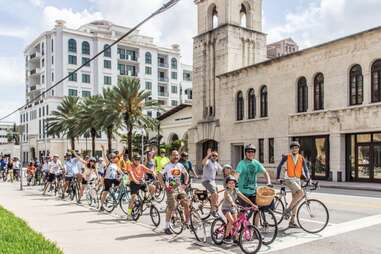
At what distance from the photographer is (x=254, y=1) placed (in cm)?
4184

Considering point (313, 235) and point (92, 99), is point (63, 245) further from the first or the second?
point (92, 99)

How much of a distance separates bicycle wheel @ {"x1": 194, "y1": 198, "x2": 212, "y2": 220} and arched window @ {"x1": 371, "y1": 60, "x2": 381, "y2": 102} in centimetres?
1703

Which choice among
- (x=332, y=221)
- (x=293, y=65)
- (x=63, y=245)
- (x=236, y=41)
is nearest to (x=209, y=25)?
(x=236, y=41)

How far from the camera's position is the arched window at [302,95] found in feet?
100.0

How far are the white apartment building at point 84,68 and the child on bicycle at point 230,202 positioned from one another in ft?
232

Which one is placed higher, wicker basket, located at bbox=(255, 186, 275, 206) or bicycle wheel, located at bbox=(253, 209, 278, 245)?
wicker basket, located at bbox=(255, 186, 275, 206)

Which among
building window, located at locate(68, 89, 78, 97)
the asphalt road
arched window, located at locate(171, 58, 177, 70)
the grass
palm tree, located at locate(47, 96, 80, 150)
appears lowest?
the asphalt road

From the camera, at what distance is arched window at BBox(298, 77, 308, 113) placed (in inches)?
1200

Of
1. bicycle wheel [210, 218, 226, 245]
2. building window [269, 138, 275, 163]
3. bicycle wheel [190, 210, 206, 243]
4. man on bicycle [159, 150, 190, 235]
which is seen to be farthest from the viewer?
building window [269, 138, 275, 163]

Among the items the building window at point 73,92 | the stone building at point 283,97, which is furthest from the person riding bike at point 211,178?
the building window at point 73,92

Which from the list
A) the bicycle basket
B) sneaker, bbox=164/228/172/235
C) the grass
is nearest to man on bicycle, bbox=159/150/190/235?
sneaker, bbox=164/228/172/235

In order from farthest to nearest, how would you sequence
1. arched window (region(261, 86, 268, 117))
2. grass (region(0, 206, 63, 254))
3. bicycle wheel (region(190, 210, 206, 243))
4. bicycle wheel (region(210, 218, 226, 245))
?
arched window (region(261, 86, 268, 117))
bicycle wheel (region(190, 210, 206, 243))
bicycle wheel (region(210, 218, 226, 245))
grass (region(0, 206, 63, 254))

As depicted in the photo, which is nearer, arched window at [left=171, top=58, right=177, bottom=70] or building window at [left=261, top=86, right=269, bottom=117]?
building window at [left=261, top=86, right=269, bottom=117]

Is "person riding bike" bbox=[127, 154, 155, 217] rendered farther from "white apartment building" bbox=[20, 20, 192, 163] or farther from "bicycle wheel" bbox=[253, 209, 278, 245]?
"white apartment building" bbox=[20, 20, 192, 163]
